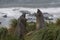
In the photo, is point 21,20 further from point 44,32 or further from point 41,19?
point 44,32

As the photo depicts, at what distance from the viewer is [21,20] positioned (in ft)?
28.1

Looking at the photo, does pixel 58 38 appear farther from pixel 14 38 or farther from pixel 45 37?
pixel 14 38

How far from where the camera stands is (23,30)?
8.41 metres

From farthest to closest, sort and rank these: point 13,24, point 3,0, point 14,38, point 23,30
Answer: point 3,0, point 13,24, point 23,30, point 14,38

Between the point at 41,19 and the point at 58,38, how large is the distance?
199 cm

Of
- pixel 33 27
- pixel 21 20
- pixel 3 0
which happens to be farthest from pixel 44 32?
pixel 3 0

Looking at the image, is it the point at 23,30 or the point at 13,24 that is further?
the point at 13,24

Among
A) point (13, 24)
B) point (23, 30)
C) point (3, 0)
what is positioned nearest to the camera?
point (23, 30)

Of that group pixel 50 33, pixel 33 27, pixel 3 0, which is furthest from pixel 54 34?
pixel 3 0

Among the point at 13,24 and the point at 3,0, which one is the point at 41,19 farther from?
the point at 3,0

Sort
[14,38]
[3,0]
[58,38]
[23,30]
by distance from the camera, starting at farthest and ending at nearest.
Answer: [3,0] → [23,30] → [14,38] → [58,38]

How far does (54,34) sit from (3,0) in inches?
844

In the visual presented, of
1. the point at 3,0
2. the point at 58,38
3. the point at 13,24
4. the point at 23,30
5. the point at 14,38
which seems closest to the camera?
the point at 58,38

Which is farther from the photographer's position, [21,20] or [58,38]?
[21,20]
